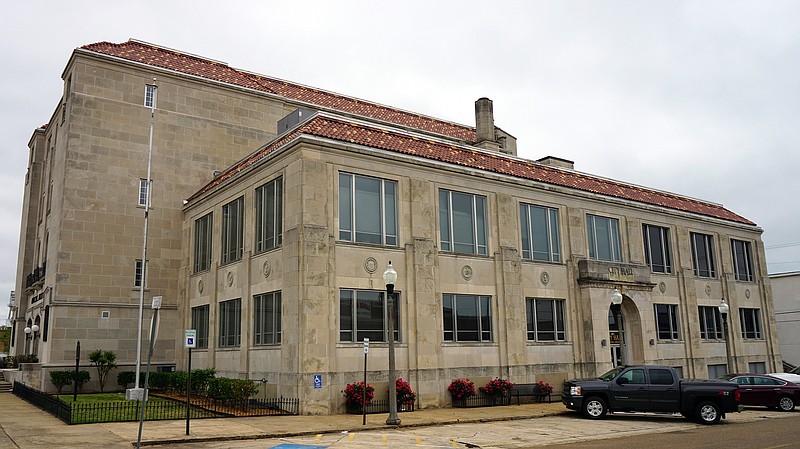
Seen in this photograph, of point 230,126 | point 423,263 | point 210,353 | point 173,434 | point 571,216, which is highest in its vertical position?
point 230,126

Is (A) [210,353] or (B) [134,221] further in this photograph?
(B) [134,221]

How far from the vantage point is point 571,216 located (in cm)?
3319

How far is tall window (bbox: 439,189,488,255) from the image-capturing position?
28.3m

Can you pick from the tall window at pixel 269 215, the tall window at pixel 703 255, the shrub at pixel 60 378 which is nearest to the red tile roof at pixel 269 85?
the tall window at pixel 269 215

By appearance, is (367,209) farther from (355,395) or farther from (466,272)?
(355,395)

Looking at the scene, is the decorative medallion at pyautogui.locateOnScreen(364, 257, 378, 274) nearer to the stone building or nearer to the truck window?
the stone building

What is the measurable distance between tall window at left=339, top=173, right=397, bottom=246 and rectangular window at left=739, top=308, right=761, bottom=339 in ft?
92.5

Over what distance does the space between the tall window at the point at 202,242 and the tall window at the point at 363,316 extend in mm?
10878

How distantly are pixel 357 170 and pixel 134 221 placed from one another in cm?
1588

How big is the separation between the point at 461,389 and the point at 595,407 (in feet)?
18.2

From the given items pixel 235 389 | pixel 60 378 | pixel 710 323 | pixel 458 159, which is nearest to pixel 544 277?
pixel 458 159

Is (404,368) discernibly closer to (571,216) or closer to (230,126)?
(571,216)

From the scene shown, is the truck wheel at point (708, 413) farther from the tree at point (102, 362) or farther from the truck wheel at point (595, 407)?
the tree at point (102, 362)

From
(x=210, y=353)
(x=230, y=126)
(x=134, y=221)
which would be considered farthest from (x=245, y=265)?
(x=230, y=126)
